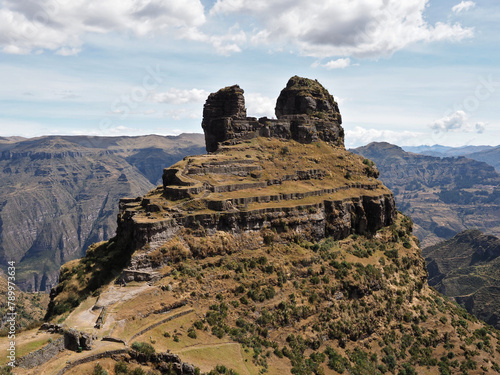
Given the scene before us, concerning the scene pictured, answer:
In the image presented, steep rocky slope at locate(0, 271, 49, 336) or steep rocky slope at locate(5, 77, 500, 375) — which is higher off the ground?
steep rocky slope at locate(5, 77, 500, 375)

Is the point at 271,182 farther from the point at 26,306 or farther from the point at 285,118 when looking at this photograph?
the point at 26,306

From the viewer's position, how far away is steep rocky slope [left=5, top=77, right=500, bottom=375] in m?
40.8

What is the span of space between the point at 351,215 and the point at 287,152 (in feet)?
69.8

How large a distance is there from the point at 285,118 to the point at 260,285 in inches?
1992

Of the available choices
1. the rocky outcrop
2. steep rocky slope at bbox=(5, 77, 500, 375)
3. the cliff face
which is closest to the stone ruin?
the cliff face

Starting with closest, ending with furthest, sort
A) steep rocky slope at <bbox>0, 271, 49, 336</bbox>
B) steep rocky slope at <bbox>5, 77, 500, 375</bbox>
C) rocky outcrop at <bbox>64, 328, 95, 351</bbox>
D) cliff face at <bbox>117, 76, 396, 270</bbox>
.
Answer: rocky outcrop at <bbox>64, 328, 95, 351</bbox> < steep rocky slope at <bbox>5, 77, 500, 375</bbox> < cliff face at <bbox>117, 76, 396, 270</bbox> < steep rocky slope at <bbox>0, 271, 49, 336</bbox>

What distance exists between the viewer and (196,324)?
4425 cm

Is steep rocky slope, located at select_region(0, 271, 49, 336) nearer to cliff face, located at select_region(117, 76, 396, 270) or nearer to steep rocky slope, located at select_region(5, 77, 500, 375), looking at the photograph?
steep rocky slope, located at select_region(5, 77, 500, 375)

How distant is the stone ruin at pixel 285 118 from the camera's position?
88562 mm

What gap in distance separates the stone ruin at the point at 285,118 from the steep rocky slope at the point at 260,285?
5.13m

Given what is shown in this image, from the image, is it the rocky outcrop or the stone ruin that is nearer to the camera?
the rocky outcrop

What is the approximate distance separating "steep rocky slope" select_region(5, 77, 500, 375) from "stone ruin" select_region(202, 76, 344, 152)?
5126mm

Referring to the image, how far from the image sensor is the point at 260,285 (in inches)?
2116

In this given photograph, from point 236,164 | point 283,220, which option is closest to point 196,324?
point 283,220
